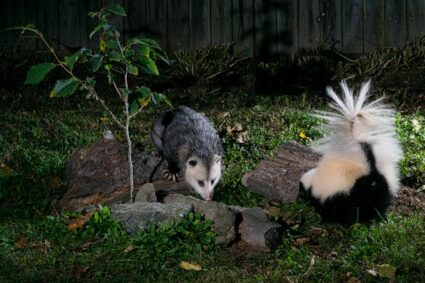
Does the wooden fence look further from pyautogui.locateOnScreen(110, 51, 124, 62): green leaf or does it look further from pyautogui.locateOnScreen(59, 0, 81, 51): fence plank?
pyautogui.locateOnScreen(110, 51, 124, 62): green leaf

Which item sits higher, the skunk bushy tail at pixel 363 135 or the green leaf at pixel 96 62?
the green leaf at pixel 96 62

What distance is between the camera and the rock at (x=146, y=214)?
5844 millimetres

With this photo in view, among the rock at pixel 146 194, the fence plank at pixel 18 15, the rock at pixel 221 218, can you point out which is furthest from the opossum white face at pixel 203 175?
the fence plank at pixel 18 15

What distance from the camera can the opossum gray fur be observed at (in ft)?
22.7

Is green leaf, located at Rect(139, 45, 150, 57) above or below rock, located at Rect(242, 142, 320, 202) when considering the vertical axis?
above

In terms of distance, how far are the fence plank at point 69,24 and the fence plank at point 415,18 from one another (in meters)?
5.22

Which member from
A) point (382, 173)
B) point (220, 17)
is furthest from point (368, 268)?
point (220, 17)

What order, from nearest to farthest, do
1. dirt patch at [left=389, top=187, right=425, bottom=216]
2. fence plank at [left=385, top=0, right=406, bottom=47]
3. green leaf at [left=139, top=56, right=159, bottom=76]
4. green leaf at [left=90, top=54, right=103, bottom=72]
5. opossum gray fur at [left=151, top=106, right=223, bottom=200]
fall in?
green leaf at [left=90, top=54, right=103, bottom=72], green leaf at [left=139, top=56, right=159, bottom=76], dirt patch at [left=389, top=187, right=425, bottom=216], opossum gray fur at [left=151, top=106, right=223, bottom=200], fence plank at [left=385, top=0, right=406, bottom=47]

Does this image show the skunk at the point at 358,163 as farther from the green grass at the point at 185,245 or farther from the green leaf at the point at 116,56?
the green leaf at the point at 116,56

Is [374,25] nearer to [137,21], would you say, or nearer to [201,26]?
[201,26]

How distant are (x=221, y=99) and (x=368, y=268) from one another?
18.4 feet

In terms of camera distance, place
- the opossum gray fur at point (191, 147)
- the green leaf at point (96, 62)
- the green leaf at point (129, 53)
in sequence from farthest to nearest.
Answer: the opossum gray fur at point (191, 147) < the green leaf at point (129, 53) < the green leaf at point (96, 62)

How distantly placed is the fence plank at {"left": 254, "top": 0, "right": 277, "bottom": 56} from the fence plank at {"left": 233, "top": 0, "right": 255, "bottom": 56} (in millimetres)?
80

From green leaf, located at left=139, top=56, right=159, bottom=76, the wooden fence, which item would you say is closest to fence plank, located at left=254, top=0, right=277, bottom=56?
the wooden fence
